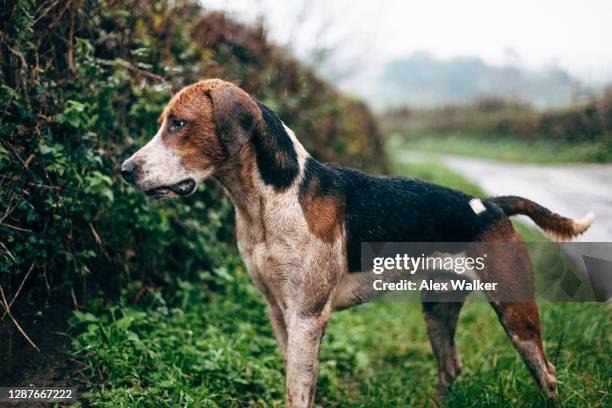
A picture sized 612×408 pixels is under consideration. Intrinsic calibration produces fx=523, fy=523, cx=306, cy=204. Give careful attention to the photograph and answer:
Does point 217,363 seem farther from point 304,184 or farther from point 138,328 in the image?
point 304,184

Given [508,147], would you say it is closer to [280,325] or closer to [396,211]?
[396,211]

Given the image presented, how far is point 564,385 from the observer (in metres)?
3.87

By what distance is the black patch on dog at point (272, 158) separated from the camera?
3.17 m

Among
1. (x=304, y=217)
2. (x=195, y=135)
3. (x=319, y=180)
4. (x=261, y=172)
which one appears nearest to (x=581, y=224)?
(x=319, y=180)

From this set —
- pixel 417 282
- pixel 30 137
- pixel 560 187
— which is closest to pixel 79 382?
pixel 30 137

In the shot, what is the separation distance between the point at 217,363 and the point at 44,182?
1.87 m

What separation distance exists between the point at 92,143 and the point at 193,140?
5.30 feet

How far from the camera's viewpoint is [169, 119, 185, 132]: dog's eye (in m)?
3.06

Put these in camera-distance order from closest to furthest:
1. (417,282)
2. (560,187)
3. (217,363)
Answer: (417,282) < (217,363) < (560,187)

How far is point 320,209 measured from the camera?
10.5 ft

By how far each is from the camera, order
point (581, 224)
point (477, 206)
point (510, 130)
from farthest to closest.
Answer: point (510, 130)
point (581, 224)
point (477, 206)

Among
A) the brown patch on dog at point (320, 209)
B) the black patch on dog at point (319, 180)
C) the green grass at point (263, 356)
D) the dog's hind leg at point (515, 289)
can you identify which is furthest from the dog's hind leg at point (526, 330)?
the black patch on dog at point (319, 180)

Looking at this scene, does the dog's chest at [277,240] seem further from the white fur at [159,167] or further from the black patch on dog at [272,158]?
the white fur at [159,167]

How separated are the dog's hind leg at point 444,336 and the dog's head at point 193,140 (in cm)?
204
